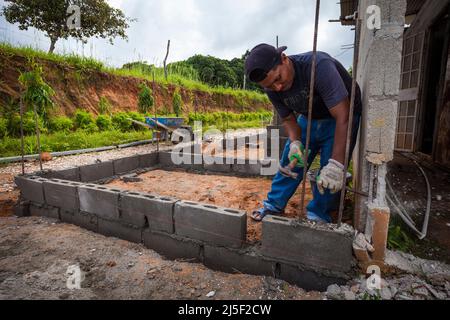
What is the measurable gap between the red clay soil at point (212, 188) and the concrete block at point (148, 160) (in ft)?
0.89

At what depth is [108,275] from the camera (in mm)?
2051

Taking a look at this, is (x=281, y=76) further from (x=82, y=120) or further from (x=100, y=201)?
(x=82, y=120)

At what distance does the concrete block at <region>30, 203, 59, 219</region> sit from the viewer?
310 centimetres

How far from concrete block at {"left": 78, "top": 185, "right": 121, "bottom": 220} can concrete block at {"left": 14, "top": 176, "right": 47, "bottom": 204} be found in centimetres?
70

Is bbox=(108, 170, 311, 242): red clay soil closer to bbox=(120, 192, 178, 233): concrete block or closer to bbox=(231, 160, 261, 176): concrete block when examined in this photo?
bbox=(231, 160, 261, 176): concrete block

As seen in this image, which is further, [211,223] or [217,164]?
[217,164]

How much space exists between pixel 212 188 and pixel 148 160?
77.4 inches

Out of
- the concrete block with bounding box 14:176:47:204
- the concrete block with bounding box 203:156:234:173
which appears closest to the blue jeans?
the concrete block with bounding box 203:156:234:173

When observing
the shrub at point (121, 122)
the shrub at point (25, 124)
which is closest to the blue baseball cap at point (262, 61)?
the shrub at point (25, 124)

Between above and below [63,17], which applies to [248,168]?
below

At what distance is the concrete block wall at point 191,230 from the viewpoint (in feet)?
5.87

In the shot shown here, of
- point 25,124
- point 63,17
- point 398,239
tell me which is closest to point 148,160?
point 398,239
